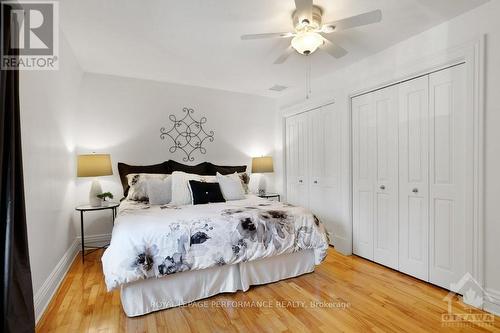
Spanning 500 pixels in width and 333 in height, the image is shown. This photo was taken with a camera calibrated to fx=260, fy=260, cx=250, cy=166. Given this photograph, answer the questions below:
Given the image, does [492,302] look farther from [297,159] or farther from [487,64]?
[297,159]

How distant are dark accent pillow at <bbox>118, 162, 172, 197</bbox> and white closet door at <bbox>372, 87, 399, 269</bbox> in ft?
9.34

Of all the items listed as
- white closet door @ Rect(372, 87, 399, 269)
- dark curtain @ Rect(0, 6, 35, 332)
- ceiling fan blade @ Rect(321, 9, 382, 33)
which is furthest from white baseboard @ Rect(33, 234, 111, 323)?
white closet door @ Rect(372, 87, 399, 269)

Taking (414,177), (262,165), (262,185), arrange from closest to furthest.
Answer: (414,177) < (262,165) < (262,185)

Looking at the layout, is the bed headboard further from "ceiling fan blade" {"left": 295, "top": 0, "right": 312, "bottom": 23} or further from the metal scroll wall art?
"ceiling fan blade" {"left": 295, "top": 0, "right": 312, "bottom": 23}

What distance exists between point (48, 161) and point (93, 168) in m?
0.88

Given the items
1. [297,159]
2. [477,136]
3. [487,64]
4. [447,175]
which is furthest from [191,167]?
[487,64]

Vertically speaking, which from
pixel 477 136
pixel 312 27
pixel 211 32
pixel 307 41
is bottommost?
pixel 477 136

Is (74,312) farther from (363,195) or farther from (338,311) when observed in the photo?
(363,195)

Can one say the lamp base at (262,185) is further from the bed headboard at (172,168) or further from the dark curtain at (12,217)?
the dark curtain at (12,217)

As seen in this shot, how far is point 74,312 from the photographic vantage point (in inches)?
79.9

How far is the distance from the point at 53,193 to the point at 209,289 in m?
1.74

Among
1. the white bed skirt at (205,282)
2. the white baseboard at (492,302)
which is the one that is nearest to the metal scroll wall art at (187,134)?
the white bed skirt at (205,282)

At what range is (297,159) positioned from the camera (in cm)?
434

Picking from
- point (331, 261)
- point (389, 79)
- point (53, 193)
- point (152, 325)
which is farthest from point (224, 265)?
point (389, 79)
